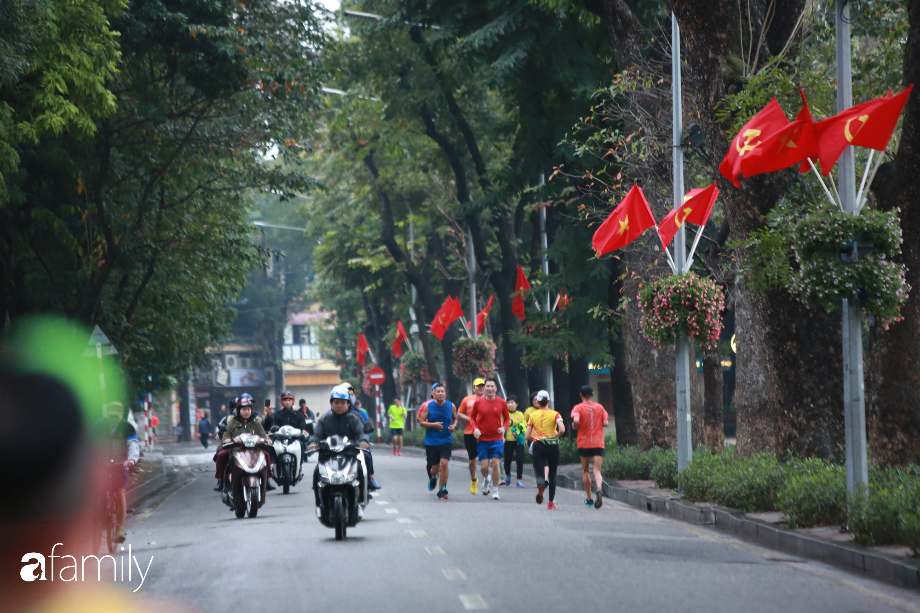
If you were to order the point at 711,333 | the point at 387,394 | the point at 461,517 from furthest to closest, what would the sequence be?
the point at 387,394 < the point at 711,333 < the point at 461,517

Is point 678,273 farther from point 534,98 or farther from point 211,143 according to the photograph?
point 211,143

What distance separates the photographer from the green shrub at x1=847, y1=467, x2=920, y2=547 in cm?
916

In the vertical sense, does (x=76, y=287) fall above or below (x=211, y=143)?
below

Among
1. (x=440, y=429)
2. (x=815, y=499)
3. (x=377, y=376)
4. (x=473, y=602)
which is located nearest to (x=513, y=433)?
(x=440, y=429)

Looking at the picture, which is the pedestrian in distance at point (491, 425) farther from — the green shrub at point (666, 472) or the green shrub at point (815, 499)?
the green shrub at point (815, 499)

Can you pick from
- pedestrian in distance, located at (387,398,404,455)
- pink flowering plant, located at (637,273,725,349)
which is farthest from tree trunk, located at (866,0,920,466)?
pedestrian in distance, located at (387,398,404,455)

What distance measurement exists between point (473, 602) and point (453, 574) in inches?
52.4

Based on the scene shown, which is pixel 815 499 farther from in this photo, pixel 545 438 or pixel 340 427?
pixel 545 438

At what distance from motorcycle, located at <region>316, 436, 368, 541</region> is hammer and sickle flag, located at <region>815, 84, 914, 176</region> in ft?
19.1

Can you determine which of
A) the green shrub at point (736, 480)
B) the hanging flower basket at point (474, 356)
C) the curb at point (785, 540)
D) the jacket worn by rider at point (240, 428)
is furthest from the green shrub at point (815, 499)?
the hanging flower basket at point (474, 356)

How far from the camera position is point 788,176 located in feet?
43.5

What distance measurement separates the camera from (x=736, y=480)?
13.5 meters

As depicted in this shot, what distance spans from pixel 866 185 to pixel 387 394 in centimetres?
3959

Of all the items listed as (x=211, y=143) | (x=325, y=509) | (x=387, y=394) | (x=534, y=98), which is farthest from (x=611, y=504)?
(x=387, y=394)
